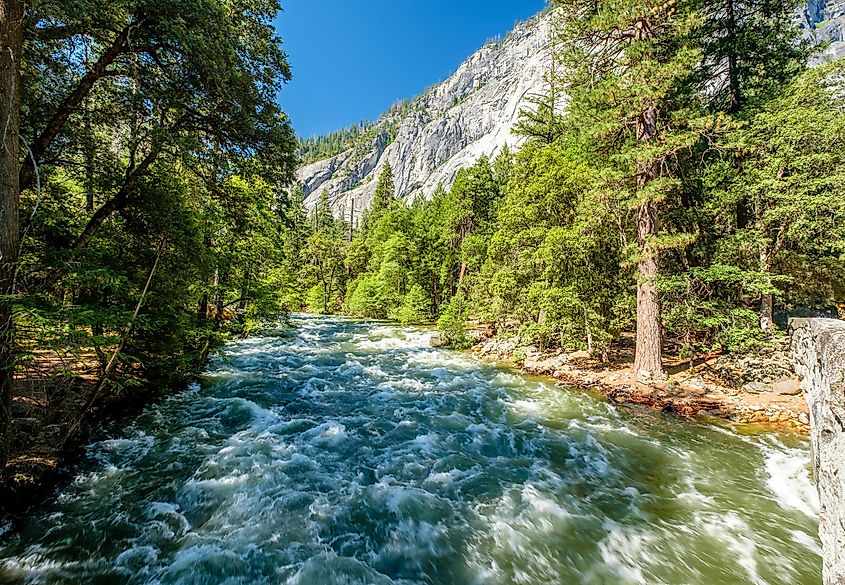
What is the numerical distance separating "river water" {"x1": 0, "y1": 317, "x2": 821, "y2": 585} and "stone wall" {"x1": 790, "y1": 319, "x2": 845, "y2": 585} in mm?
2426

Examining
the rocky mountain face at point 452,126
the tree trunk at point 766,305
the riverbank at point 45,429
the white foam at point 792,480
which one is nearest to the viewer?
the riverbank at point 45,429

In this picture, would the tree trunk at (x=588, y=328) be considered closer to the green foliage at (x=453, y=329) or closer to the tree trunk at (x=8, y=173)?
the green foliage at (x=453, y=329)

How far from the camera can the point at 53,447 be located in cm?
554

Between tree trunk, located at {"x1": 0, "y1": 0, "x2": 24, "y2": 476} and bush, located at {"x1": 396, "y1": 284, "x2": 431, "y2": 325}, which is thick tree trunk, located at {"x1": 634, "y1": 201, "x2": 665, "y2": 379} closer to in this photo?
tree trunk, located at {"x1": 0, "y1": 0, "x2": 24, "y2": 476}

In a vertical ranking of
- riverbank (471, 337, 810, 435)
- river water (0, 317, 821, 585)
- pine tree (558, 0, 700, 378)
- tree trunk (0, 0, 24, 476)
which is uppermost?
pine tree (558, 0, 700, 378)

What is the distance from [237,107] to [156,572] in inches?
265

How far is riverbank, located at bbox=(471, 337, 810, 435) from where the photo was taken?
8070mm

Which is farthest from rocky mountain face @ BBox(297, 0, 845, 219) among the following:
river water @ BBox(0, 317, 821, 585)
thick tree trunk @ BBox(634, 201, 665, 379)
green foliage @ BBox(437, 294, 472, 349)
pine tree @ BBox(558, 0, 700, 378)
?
river water @ BBox(0, 317, 821, 585)

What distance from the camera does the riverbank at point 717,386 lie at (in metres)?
8.07

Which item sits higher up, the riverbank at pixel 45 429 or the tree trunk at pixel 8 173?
the tree trunk at pixel 8 173

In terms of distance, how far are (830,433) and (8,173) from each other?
8.02m

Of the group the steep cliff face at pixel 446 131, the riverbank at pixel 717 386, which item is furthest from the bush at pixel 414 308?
the steep cliff face at pixel 446 131

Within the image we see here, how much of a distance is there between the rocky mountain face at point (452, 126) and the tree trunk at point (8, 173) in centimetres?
8659

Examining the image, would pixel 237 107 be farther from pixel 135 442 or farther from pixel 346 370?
pixel 346 370
